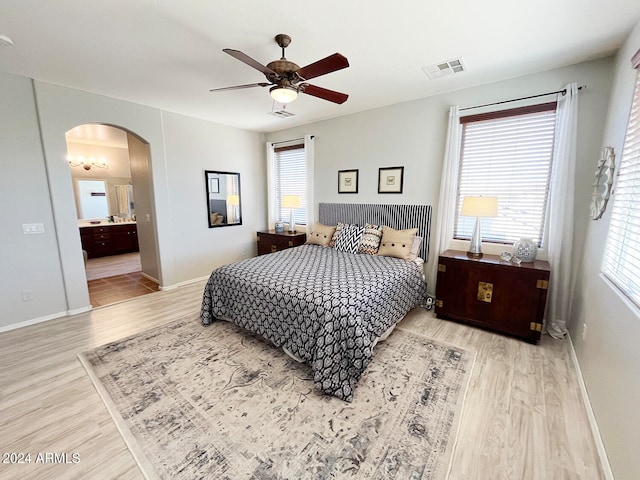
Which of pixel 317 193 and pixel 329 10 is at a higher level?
pixel 329 10

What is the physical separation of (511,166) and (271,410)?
11.0 ft

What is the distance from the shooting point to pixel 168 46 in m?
2.21

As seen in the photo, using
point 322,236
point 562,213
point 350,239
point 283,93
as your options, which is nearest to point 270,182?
point 322,236

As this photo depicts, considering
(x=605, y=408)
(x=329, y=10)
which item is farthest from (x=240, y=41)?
(x=605, y=408)

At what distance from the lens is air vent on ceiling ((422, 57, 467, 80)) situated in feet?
8.27

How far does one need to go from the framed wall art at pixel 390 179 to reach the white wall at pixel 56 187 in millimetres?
3006

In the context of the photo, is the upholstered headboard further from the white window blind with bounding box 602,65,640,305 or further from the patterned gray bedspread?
the white window blind with bounding box 602,65,640,305

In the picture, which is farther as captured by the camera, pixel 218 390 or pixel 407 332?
pixel 407 332

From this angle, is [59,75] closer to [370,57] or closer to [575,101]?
[370,57]

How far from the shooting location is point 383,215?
3.95 metres

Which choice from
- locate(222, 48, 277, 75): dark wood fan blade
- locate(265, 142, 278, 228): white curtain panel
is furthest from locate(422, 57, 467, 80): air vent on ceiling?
locate(265, 142, 278, 228): white curtain panel

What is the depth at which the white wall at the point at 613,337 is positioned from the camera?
4.21 feet

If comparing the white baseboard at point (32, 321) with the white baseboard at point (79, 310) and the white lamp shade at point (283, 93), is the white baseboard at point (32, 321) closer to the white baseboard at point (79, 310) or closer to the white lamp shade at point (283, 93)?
the white baseboard at point (79, 310)

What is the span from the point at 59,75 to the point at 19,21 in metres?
1.04
